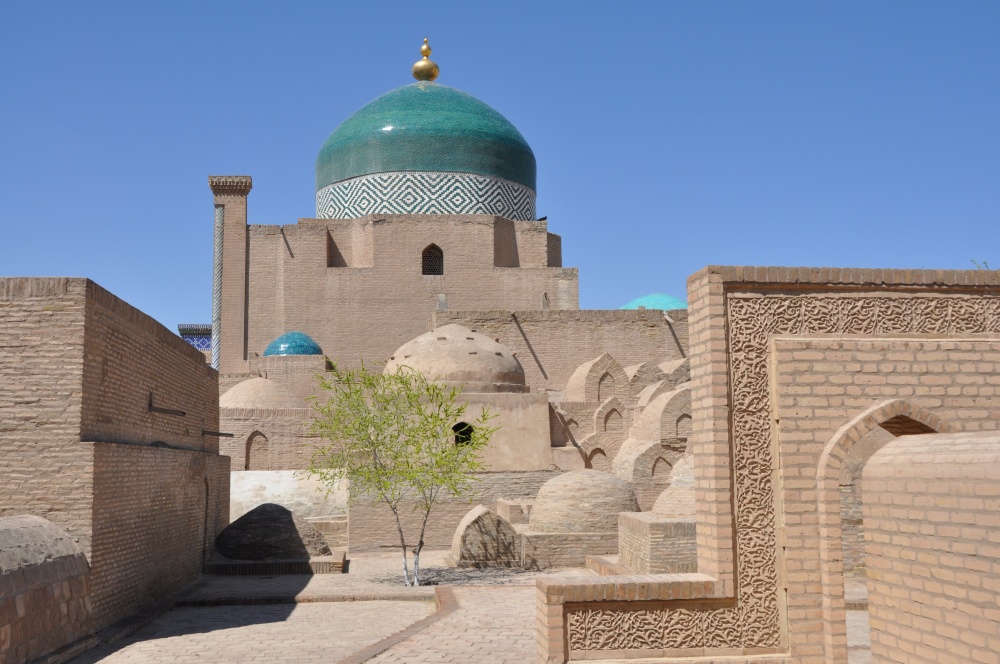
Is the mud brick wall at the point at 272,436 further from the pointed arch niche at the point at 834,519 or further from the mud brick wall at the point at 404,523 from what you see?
the pointed arch niche at the point at 834,519

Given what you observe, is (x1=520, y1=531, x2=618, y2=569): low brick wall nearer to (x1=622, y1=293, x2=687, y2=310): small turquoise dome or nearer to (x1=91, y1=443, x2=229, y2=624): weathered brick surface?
(x1=91, y1=443, x2=229, y2=624): weathered brick surface

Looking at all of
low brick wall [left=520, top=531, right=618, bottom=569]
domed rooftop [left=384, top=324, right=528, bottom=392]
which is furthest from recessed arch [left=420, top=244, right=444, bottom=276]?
low brick wall [left=520, top=531, right=618, bottom=569]

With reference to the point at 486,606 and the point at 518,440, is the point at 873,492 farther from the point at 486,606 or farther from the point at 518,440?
the point at 518,440

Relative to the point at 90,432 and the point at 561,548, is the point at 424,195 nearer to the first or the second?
the point at 561,548

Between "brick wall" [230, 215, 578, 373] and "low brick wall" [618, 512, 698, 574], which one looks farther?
"brick wall" [230, 215, 578, 373]

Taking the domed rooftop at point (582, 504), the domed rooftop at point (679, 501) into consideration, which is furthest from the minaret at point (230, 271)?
the domed rooftop at point (679, 501)

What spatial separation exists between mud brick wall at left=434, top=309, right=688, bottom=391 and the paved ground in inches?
466

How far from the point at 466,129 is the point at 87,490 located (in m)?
21.3

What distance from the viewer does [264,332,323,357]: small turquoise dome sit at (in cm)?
2361

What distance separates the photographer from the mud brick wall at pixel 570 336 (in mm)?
23562

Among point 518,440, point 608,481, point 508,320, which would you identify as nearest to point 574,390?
point 508,320

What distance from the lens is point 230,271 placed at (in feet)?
84.2

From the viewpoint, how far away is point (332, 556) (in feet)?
41.7

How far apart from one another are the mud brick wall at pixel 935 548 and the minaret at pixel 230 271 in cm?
2202
